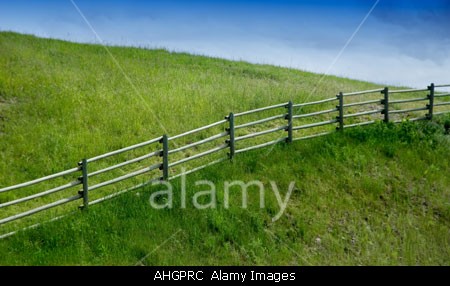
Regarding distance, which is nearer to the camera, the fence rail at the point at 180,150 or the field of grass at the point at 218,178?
the field of grass at the point at 218,178

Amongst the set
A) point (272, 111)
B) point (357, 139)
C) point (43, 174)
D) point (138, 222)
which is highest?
point (272, 111)

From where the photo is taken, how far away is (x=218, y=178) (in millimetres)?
14250

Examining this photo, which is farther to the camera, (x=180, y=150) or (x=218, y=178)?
(x=180, y=150)

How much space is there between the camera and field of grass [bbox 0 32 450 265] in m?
11.8

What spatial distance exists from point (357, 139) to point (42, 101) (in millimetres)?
11840

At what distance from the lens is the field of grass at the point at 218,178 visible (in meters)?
11.8

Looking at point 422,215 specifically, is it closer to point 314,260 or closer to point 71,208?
point 314,260

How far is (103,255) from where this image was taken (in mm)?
11289

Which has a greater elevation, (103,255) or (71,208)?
(71,208)

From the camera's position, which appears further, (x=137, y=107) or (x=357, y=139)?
(x=137, y=107)

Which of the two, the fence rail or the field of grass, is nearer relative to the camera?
the field of grass

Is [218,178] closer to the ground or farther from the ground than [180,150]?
closer to the ground

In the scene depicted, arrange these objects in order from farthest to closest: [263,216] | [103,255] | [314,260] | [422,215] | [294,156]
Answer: [294,156], [422,215], [263,216], [314,260], [103,255]
